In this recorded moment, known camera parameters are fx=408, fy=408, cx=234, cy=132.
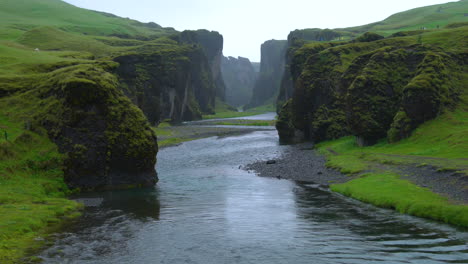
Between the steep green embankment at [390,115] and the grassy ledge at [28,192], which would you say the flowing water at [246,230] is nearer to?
the grassy ledge at [28,192]

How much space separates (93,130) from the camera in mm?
47406

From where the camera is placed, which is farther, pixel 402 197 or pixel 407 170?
pixel 407 170

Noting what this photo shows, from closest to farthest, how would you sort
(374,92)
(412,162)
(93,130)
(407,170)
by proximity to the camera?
(407,170) < (412,162) < (93,130) < (374,92)

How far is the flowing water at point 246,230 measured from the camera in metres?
24.0

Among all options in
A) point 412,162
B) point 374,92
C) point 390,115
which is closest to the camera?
point 412,162

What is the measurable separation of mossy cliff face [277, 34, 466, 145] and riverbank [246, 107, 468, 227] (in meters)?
3.24

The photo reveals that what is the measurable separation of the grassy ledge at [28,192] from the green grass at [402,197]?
86.7ft

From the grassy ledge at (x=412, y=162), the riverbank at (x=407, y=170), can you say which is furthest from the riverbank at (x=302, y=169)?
the grassy ledge at (x=412, y=162)

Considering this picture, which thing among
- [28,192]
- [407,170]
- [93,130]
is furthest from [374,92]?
[28,192]

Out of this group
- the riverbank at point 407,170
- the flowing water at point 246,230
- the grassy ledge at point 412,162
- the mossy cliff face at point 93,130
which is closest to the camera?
the flowing water at point 246,230

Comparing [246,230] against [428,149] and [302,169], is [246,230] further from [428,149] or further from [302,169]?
[428,149]

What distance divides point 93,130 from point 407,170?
35.6 metres

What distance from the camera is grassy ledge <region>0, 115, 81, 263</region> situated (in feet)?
86.8

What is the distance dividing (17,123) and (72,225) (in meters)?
23.0
